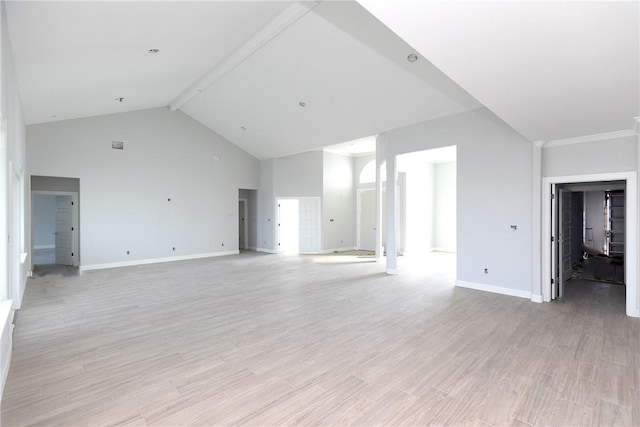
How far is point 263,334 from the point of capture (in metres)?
3.77

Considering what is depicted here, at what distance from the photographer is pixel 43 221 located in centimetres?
1215

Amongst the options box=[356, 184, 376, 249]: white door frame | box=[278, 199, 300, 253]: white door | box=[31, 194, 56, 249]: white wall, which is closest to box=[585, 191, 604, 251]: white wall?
box=[356, 184, 376, 249]: white door frame

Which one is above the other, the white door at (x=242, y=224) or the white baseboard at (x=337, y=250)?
the white door at (x=242, y=224)

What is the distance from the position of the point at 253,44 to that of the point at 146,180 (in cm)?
508

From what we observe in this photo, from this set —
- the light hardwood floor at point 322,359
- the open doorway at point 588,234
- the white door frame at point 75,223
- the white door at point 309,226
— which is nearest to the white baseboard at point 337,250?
the white door at point 309,226

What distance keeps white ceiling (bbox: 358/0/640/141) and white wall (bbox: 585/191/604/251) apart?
678 centimetres

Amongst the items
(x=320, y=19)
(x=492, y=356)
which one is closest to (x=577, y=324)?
(x=492, y=356)

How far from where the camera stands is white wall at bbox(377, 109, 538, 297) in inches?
209

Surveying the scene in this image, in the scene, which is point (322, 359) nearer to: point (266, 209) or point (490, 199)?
point (490, 199)

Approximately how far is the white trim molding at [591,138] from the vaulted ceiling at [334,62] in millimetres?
219

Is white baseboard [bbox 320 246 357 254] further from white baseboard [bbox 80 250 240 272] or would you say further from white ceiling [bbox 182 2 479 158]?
white ceiling [bbox 182 2 479 158]

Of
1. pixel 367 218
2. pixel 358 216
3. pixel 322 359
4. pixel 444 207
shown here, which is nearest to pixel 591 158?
pixel 322 359

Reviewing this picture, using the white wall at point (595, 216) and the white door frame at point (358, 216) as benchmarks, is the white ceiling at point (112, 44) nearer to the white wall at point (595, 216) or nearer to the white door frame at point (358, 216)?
the white door frame at point (358, 216)

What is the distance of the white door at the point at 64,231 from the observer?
8367mm
